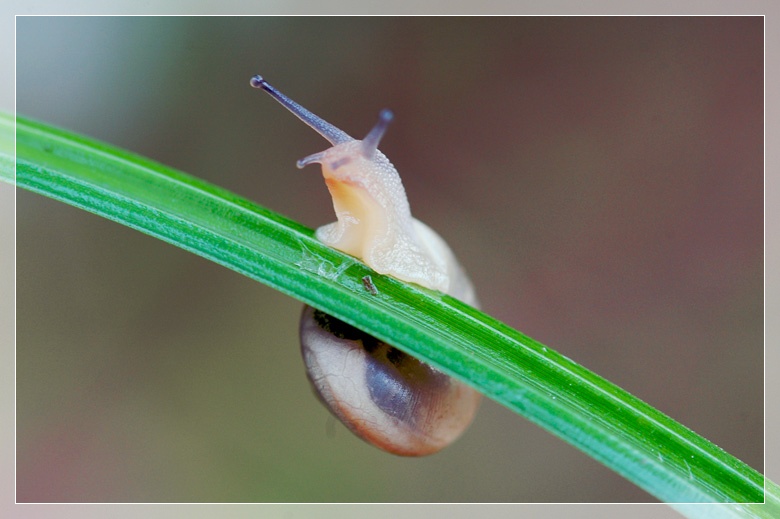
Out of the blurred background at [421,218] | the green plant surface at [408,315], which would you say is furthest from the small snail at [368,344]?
the blurred background at [421,218]

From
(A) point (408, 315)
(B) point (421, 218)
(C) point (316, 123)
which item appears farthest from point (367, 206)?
(B) point (421, 218)

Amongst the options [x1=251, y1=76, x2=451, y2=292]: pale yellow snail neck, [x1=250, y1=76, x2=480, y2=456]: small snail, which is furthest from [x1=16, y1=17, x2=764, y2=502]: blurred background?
[x1=251, y1=76, x2=451, y2=292]: pale yellow snail neck

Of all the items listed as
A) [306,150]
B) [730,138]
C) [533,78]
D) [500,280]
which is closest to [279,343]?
[306,150]

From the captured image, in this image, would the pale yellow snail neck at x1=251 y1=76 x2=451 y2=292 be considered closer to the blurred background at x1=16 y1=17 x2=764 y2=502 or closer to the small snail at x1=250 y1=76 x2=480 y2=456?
the small snail at x1=250 y1=76 x2=480 y2=456

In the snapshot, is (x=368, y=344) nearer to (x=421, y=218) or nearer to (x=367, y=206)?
(x=367, y=206)

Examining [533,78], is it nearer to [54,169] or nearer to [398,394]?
[398,394]

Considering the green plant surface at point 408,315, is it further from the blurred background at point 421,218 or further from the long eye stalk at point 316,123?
the blurred background at point 421,218
